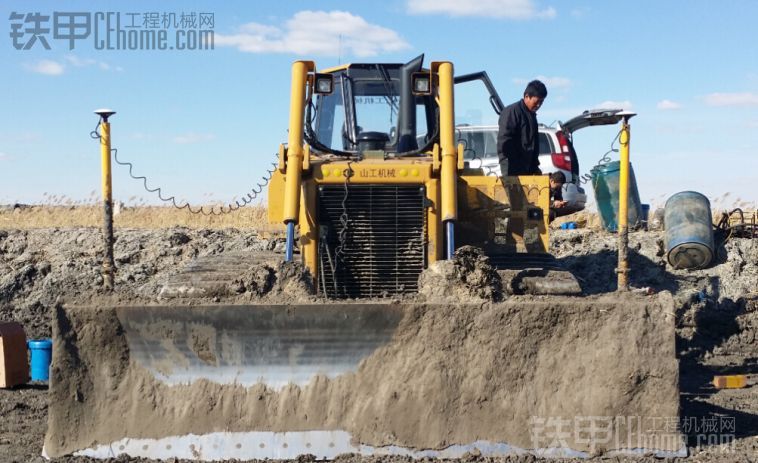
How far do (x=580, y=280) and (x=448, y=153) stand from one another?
2747 mm

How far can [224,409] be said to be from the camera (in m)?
6.17

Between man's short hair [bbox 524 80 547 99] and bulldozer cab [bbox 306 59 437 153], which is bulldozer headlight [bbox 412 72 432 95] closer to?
bulldozer cab [bbox 306 59 437 153]

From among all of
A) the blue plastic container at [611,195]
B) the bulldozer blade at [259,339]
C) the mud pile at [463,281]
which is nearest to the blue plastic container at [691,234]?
the blue plastic container at [611,195]

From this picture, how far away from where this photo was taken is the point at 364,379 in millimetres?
6180

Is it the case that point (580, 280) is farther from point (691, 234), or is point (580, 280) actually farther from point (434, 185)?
point (691, 234)

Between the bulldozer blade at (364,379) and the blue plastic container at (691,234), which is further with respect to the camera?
the blue plastic container at (691,234)

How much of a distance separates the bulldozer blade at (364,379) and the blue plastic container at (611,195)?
380 inches

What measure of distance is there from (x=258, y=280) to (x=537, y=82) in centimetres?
368

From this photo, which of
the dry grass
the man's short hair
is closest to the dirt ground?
the man's short hair

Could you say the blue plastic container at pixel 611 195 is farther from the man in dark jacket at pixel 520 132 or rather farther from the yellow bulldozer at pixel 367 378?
the yellow bulldozer at pixel 367 378

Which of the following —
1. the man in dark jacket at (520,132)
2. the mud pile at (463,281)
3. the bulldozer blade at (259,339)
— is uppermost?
the man in dark jacket at (520,132)

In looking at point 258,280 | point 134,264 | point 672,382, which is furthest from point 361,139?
point 134,264

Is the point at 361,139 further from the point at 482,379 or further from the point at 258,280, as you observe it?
the point at 482,379

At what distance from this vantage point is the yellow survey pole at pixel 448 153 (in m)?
7.50
